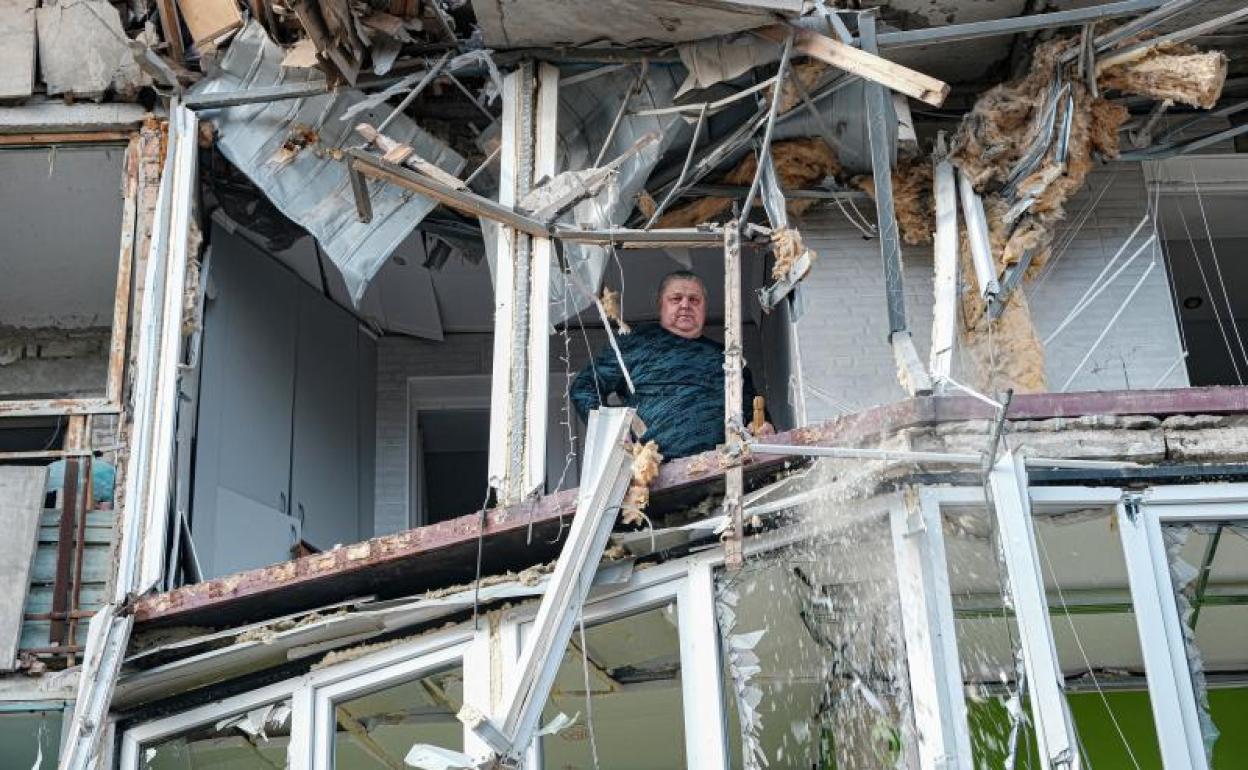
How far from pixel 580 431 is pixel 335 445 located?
6.61 feet

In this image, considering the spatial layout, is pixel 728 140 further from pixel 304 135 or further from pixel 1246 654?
pixel 1246 654

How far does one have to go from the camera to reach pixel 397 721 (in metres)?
9.04

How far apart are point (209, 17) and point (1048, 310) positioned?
5.11m

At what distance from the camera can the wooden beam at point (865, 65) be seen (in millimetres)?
7875

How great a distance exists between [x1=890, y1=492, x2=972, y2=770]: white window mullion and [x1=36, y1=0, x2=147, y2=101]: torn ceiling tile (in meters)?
5.63

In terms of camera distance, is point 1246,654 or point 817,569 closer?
point 817,569

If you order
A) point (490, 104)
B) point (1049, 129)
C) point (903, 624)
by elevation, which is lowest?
point (903, 624)

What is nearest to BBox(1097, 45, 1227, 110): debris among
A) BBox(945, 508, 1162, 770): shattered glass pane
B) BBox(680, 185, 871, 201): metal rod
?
BBox(680, 185, 871, 201): metal rod

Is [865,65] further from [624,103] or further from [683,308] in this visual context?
[683,308]

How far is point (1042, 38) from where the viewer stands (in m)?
9.34

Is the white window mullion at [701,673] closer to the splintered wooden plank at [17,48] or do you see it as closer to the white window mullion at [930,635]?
the white window mullion at [930,635]

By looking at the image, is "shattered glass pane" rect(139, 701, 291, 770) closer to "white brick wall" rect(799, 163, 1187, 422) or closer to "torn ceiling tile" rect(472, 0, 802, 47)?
"white brick wall" rect(799, 163, 1187, 422)

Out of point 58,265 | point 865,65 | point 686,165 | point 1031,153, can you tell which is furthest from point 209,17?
point 1031,153

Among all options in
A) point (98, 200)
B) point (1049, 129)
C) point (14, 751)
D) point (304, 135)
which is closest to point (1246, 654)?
point (1049, 129)
